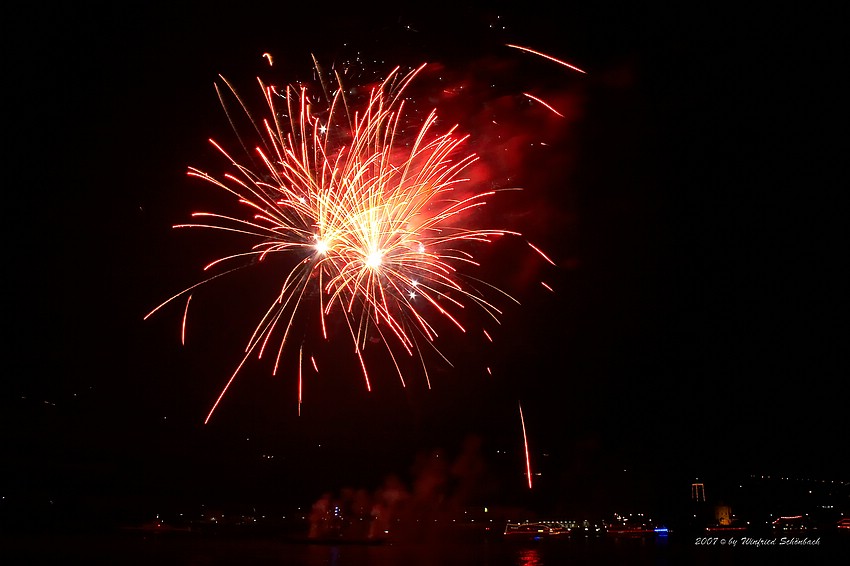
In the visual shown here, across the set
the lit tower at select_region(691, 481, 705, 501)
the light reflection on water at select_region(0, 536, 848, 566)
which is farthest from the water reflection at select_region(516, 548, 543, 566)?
the lit tower at select_region(691, 481, 705, 501)

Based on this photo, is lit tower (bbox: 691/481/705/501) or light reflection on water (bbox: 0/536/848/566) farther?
lit tower (bbox: 691/481/705/501)

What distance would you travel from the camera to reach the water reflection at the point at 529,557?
15.8m

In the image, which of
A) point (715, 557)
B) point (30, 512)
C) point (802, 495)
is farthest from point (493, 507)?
point (30, 512)

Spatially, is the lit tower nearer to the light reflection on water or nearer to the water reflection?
the light reflection on water

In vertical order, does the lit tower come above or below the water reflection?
above

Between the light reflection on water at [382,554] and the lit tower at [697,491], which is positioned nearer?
the light reflection on water at [382,554]

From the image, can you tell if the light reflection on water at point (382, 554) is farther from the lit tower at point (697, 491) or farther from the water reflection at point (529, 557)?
the lit tower at point (697, 491)

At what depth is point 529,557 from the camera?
57.3 feet

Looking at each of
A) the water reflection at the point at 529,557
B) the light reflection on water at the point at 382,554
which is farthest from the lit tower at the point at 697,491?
the water reflection at the point at 529,557

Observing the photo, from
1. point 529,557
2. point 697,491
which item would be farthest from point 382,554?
point 697,491

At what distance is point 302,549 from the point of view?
20516 mm

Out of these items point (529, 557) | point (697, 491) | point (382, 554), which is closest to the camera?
point (529, 557)

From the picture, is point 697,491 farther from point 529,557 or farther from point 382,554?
point 382,554

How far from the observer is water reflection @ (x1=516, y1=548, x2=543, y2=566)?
51.7ft
